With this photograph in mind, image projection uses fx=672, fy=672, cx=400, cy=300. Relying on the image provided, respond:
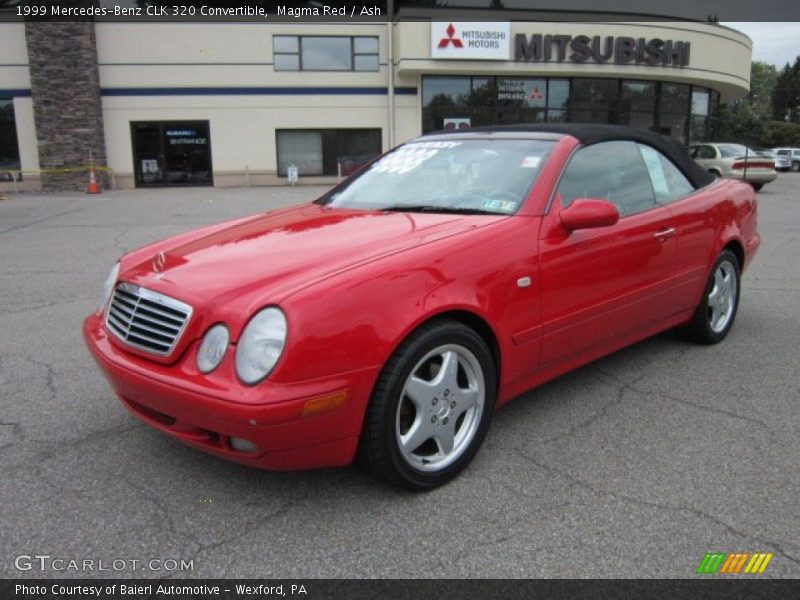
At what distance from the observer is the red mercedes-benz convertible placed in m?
2.41

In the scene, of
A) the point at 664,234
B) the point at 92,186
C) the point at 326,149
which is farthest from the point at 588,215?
the point at 326,149

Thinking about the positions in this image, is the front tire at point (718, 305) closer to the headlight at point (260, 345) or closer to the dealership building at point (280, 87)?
the headlight at point (260, 345)

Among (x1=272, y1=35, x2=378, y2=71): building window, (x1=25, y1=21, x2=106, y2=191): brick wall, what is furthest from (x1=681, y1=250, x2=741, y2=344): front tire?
(x1=25, y1=21, x2=106, y2=191): brick wall

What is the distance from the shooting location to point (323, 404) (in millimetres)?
2398

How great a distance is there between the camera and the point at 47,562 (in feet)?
7.68

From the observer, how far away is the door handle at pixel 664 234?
3868 millimetres

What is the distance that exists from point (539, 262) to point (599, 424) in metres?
0.94

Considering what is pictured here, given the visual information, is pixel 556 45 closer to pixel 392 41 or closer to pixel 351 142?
pixel 392 41

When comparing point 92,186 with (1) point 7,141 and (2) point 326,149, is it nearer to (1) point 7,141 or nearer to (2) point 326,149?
(1) point 7,141

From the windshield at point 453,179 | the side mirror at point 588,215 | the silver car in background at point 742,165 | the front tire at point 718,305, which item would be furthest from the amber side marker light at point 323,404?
the silver car in background at point 742,165

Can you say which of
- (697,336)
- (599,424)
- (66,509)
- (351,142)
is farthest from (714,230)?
(351,142)

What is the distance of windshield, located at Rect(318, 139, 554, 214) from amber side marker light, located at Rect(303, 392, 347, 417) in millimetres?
1318

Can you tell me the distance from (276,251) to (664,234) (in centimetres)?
231

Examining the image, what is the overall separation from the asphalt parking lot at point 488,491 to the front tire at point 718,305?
222mm
